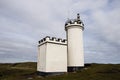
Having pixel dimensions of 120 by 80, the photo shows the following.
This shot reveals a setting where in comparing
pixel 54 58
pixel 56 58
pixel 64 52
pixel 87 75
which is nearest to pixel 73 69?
pixel 64 52

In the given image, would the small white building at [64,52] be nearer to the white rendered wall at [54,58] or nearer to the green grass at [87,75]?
the white rendered wall at [54,58]

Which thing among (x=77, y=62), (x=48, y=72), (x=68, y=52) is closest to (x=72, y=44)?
Answer: (x=68, y=52)

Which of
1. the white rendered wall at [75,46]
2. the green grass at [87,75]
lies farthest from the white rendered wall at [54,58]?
the white rendered wall at [75,46]

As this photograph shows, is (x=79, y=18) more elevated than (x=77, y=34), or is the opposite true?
(x=79, y=18)

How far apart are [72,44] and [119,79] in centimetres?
1708

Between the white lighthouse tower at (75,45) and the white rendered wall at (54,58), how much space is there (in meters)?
3.16

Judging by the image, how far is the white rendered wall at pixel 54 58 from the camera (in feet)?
122

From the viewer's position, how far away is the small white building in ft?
124

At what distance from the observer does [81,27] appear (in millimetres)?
44500

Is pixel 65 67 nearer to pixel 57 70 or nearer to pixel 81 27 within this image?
pixel 57 70

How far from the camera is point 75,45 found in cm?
4281

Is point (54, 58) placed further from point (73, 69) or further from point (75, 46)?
point (75, 46)

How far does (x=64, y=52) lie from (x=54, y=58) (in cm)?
391

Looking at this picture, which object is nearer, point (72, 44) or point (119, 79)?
point (119, 79)
